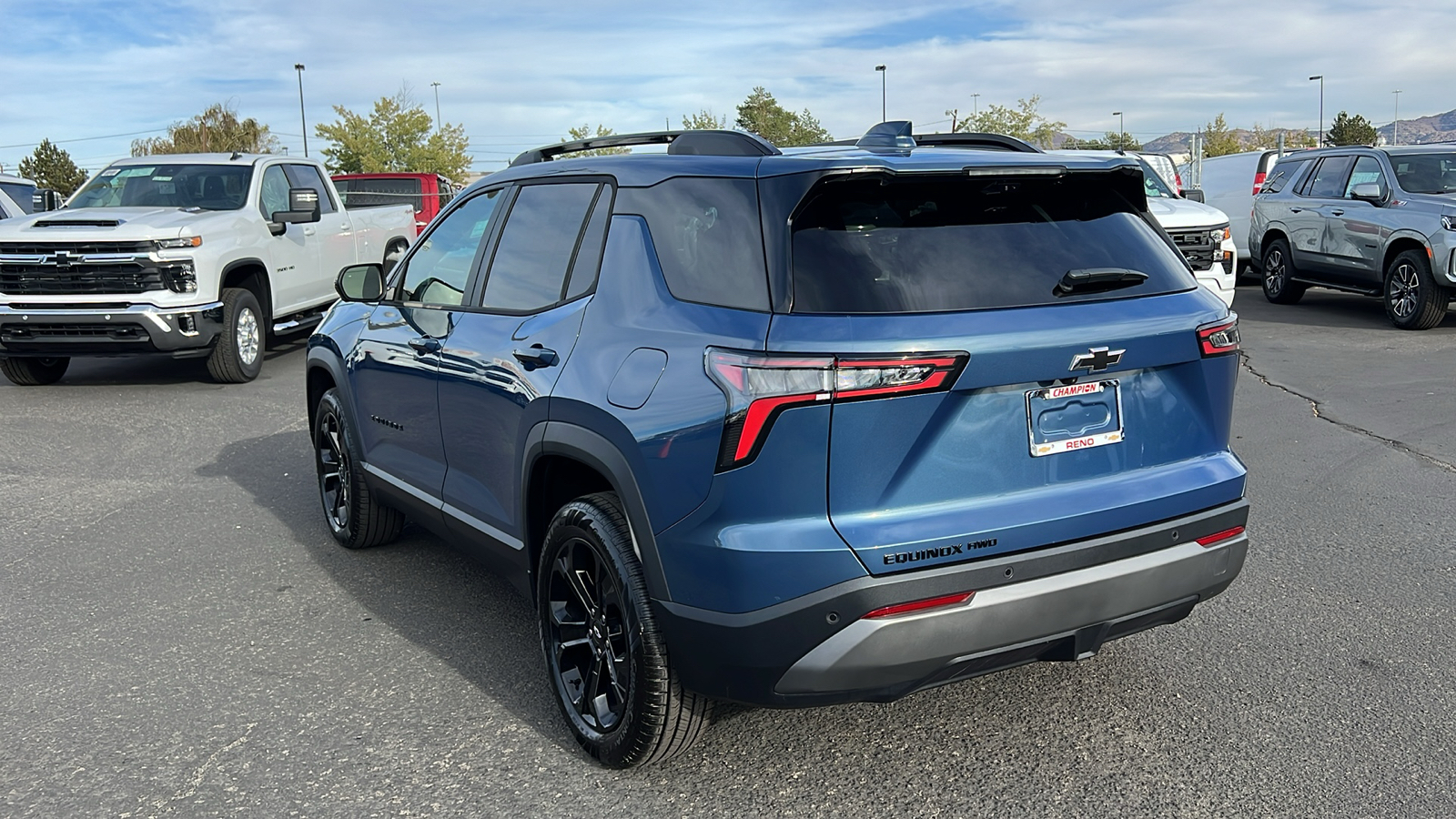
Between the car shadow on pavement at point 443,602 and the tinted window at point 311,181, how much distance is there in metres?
6.55

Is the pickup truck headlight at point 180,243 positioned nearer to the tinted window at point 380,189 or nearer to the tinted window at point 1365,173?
the tinted window at point 1365,173

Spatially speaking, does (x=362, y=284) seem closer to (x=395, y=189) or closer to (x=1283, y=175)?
(x=1283, y=175)

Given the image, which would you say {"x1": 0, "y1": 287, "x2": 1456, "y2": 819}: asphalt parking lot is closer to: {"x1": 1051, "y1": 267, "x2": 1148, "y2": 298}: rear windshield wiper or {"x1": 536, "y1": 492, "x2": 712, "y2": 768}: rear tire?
{"x1": 536, "y1": 492, "x2": 712, "y2": 768}: rear tire

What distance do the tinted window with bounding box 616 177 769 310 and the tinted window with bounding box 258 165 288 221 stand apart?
30.8ft

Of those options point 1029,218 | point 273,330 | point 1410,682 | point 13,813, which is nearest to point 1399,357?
point 1410,682

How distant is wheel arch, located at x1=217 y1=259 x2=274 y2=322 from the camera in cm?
1109

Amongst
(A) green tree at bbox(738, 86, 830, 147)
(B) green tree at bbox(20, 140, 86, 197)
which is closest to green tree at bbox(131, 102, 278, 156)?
(B) green tree at bbox(20, 140, 86, 197)

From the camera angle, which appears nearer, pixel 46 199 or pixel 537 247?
pixel 537 247

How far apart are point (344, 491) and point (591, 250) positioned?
2633mm

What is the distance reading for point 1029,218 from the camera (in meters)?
3.36

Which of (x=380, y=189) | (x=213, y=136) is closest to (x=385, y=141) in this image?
(x=213, y=136)

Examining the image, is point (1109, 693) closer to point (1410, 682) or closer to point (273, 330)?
point (1410, 682)

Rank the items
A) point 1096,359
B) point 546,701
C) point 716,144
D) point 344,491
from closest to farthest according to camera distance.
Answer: point 1096,359, point 716,144, point 546,701, point 344,491

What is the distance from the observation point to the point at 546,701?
13.3 ft
